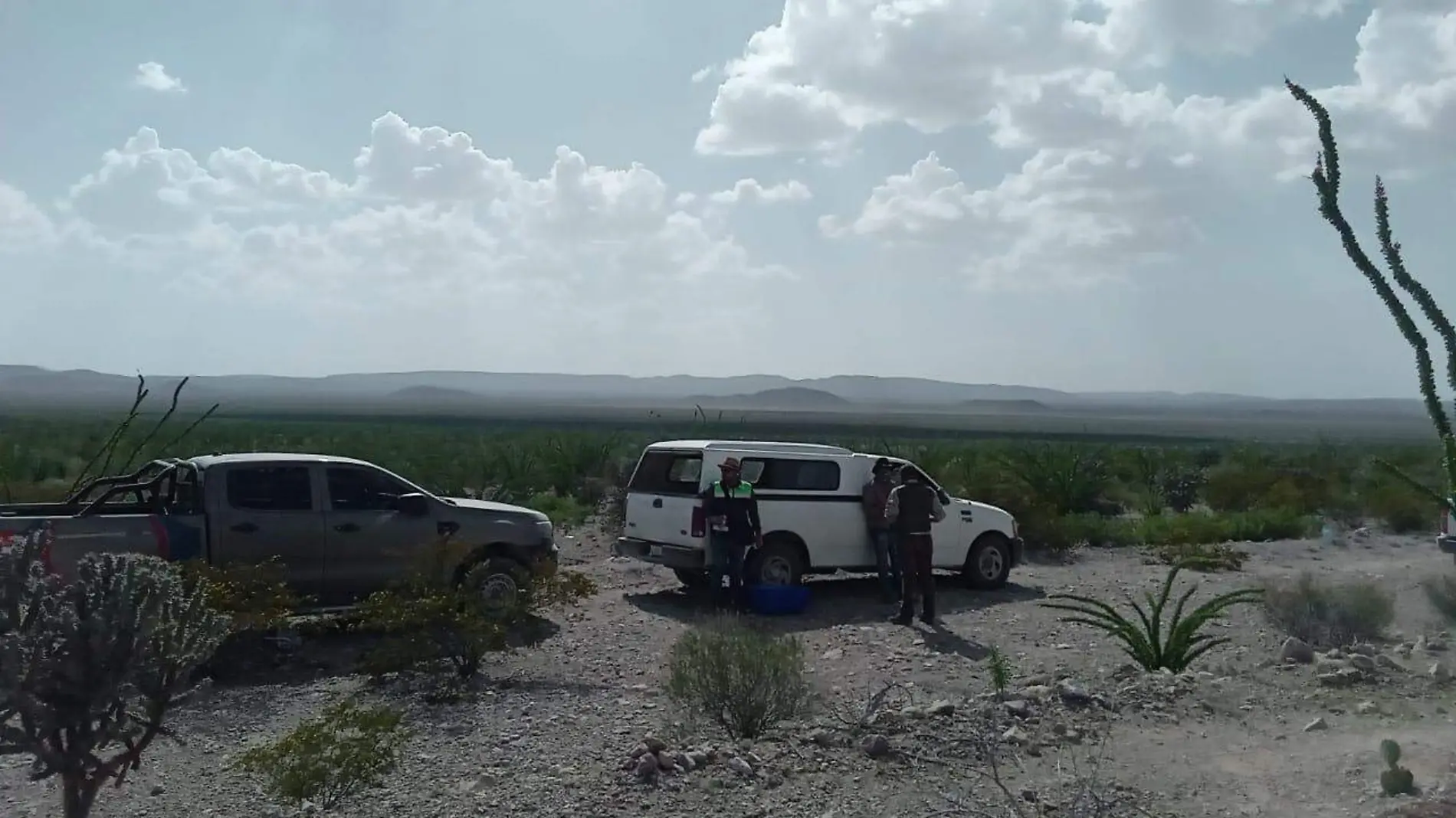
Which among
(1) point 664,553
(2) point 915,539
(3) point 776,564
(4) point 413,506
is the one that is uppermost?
(4) point 413,506

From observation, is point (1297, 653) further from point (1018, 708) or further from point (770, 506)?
point (770, 506)

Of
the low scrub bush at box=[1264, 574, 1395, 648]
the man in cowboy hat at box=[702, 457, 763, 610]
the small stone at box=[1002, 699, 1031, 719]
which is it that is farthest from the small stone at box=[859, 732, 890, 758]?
the man in cowboy hat at box=[702, 457, 763, 610]

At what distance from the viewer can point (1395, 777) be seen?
6852 mm

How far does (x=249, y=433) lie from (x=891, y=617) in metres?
52.1

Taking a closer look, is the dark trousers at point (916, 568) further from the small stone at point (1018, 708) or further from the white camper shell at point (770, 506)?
the small stone at point (1018, 708)

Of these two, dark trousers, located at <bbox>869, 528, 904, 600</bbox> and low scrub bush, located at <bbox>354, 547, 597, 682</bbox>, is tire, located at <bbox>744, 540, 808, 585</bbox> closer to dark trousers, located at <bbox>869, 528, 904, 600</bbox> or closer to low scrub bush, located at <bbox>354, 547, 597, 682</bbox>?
dark trousers, located at <bbox>869, 528, 904, 600</bbox>

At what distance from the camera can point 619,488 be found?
25.1 metres

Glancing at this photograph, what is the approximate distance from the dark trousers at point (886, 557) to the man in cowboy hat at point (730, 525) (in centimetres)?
163

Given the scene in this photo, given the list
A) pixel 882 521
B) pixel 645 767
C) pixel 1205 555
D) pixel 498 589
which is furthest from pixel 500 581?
pixel 1205 555

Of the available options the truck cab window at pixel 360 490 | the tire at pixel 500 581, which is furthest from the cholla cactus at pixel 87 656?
the truck cab window at pixel 360 490

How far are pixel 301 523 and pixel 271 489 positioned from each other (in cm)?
41

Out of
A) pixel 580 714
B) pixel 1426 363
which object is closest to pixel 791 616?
pixel 580 714

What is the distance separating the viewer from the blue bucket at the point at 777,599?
14.1 metres

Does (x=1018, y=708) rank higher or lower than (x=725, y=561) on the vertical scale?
lower
